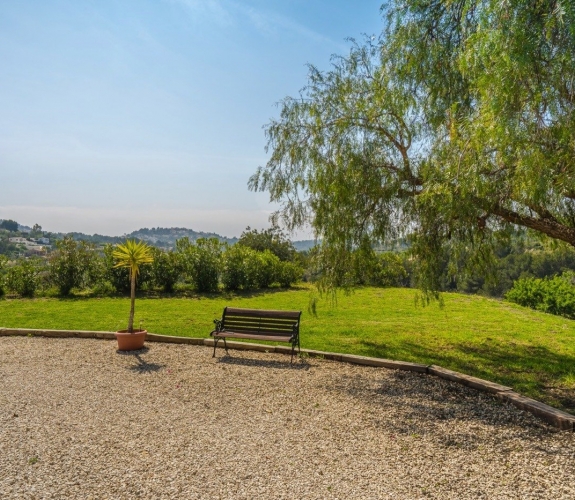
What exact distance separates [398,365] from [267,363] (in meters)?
2.16

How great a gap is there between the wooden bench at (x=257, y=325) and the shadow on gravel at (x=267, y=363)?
27cm

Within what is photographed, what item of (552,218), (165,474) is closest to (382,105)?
Answer: (552,218)

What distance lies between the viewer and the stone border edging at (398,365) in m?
4.71

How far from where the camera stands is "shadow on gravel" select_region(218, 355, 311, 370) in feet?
22.8

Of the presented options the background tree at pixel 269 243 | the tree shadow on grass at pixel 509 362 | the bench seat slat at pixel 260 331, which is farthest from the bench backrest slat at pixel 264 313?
the background tree at pixel 269 243

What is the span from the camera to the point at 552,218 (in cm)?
600

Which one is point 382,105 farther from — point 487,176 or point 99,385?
point 99,385

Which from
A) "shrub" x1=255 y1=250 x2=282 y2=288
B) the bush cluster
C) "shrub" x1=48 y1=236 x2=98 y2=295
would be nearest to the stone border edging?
"shrub" x1=48 y1=236 x2=98 y2=295

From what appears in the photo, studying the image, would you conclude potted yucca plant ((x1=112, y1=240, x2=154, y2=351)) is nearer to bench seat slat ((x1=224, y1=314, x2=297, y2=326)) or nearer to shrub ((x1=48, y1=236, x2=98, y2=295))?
bench seat slat ((x1=224, y1=314, x2=297, y2=326))

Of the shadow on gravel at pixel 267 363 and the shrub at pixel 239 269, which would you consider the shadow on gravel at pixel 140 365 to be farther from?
the shrub at pixel 239 269

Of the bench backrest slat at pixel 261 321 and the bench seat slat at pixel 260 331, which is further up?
the bench backrest slat at pixel 261 321

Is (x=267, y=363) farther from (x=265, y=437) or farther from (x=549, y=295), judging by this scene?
(x=549, y=295)

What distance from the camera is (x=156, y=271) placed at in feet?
51.1

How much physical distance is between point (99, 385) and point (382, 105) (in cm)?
603
